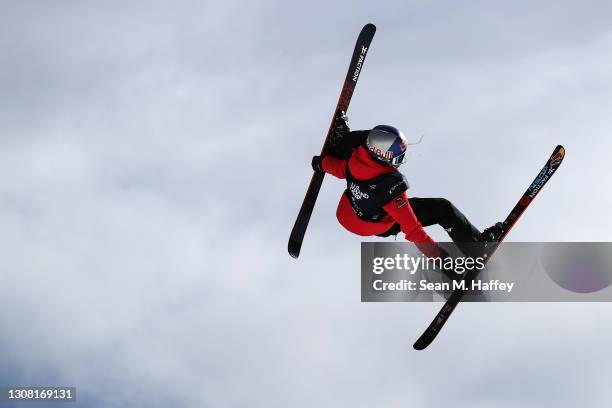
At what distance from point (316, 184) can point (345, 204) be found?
1335 mm

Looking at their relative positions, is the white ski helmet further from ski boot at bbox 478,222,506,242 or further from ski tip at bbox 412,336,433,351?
ski tip at bbox 412,336,433,351

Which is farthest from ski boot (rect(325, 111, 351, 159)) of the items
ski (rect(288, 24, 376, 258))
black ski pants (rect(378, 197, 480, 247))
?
black ski pants (rect(378, 197, 480, 247))

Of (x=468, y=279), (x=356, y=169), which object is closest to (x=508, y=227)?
(x=468, y=279)

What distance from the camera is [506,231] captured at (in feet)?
46.8

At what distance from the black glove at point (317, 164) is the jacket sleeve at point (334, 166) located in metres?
0.10

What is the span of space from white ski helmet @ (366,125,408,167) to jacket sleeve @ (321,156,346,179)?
4.00 ft

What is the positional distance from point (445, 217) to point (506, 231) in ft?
4.17

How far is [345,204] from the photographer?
13.8 metres

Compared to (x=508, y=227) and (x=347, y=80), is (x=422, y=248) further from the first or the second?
(x=347, y=80)

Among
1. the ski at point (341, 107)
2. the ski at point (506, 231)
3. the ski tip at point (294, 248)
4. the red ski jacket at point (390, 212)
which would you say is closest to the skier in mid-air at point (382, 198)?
the red ski jacket at point (390, 212)

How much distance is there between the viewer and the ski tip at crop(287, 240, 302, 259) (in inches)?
599

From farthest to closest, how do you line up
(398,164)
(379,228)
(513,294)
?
(513,294) < (379,228) < (398,164)

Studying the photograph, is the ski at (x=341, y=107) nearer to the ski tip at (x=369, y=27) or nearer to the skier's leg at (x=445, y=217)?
the ski tip at (x=369, y=27)

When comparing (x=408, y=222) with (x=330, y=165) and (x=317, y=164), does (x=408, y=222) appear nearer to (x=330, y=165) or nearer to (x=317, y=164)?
(x=330, y=165)
